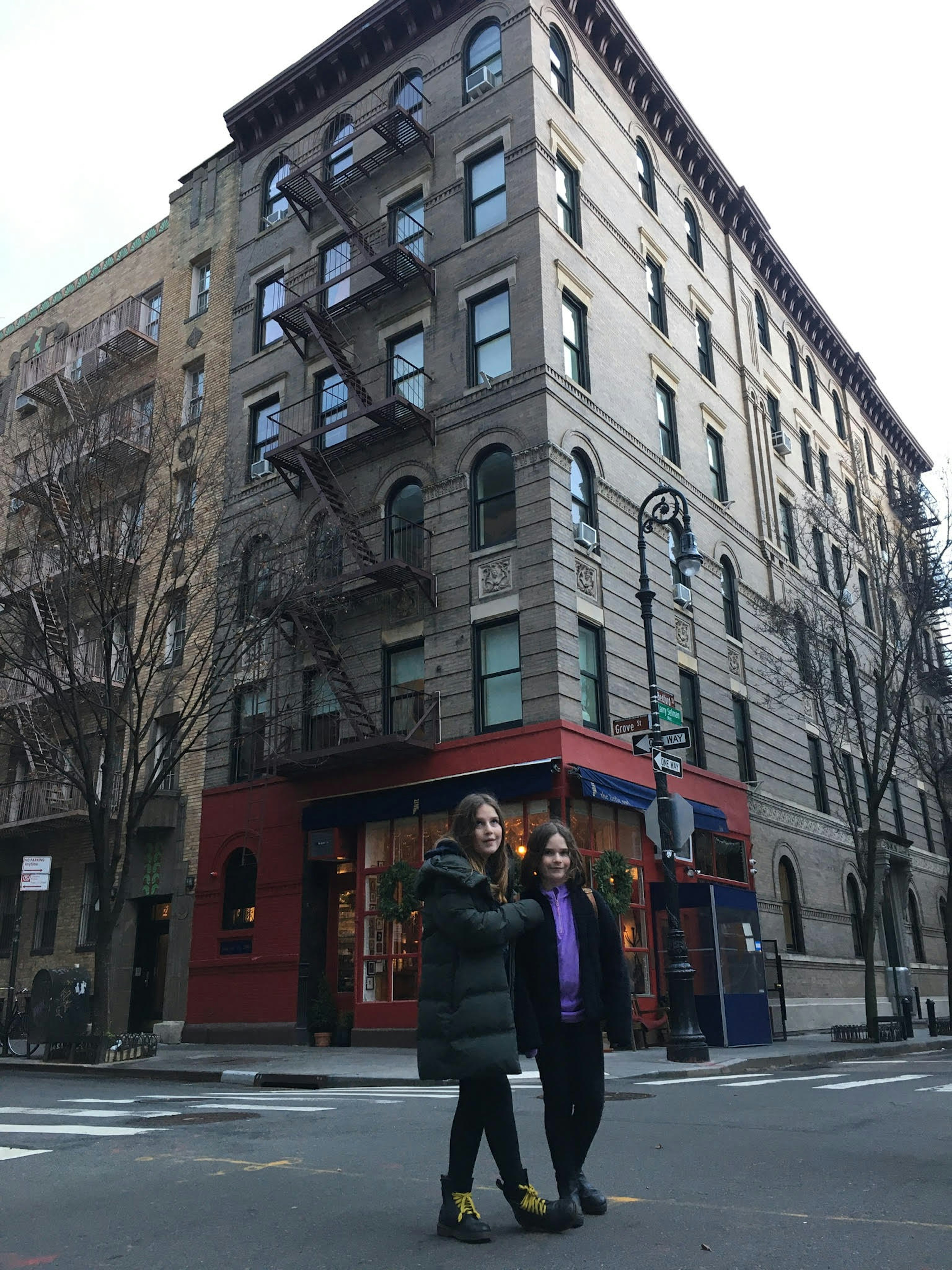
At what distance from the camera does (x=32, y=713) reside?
2369 cm

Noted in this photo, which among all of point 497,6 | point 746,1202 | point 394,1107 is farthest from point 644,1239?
point 497,6

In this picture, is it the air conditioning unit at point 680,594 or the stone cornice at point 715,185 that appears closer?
the air conditioning unit at point 680,594

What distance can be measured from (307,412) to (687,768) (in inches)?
483

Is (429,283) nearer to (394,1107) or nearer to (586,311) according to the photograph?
(586,311)

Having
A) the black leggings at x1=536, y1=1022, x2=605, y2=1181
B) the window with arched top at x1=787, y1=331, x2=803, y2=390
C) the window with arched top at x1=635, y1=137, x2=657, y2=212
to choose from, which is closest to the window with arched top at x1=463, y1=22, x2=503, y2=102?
the window with arched top at x1=635, y1=137, x2=657, y2=212

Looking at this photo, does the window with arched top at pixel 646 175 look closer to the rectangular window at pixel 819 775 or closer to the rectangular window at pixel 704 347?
the rectangular window at pixel 704 347

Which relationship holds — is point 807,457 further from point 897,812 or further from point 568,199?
point 568,199

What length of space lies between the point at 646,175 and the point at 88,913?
24.3 m

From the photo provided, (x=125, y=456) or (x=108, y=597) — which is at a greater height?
(x=125, y=456)

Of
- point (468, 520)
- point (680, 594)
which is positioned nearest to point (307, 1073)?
point (468, 520)

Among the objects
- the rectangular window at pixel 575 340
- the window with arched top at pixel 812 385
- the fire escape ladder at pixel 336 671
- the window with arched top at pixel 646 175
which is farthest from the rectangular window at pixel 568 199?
the window with arched top at pixel 812 385

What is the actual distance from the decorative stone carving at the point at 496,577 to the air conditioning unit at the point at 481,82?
11.6 meters

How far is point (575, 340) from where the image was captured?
23.2 metres

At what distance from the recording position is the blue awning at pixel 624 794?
18938 millimetres
